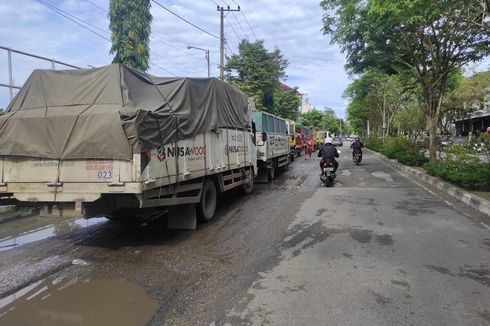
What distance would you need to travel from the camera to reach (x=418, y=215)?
31.1 feet

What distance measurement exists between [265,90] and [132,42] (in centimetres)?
1768

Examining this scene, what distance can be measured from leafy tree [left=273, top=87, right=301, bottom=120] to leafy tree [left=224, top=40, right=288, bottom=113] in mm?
10307

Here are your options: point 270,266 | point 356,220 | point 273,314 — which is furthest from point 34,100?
point 356,220

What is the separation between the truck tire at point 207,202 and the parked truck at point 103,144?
0.41 metres

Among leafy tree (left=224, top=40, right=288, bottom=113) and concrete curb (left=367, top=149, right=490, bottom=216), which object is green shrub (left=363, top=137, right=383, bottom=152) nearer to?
leafy tree (left=224, top=40, right=288, bottom=113)

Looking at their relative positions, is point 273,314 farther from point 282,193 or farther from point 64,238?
point 282,193

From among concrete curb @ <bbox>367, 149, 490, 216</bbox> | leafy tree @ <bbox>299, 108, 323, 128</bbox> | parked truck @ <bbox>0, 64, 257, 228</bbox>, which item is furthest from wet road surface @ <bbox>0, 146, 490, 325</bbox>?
leafy tree @ <bbox>299, 108, 323, 128</bbox>

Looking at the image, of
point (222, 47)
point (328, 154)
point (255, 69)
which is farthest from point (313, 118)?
point (328, 154)

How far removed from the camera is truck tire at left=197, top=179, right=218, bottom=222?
883cm

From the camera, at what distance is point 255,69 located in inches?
1608

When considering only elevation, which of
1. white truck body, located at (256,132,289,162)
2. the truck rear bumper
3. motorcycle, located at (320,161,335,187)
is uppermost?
white truck body, located at (256,132,289,162)

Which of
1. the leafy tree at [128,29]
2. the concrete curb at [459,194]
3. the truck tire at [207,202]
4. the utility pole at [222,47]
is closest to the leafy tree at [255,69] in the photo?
the utility pole at [222,47]

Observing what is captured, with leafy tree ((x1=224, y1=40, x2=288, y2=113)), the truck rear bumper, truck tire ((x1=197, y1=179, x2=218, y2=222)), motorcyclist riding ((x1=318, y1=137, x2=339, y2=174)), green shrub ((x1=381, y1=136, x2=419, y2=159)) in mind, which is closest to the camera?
the truck rear bumper

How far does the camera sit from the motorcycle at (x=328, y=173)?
48.9ft
